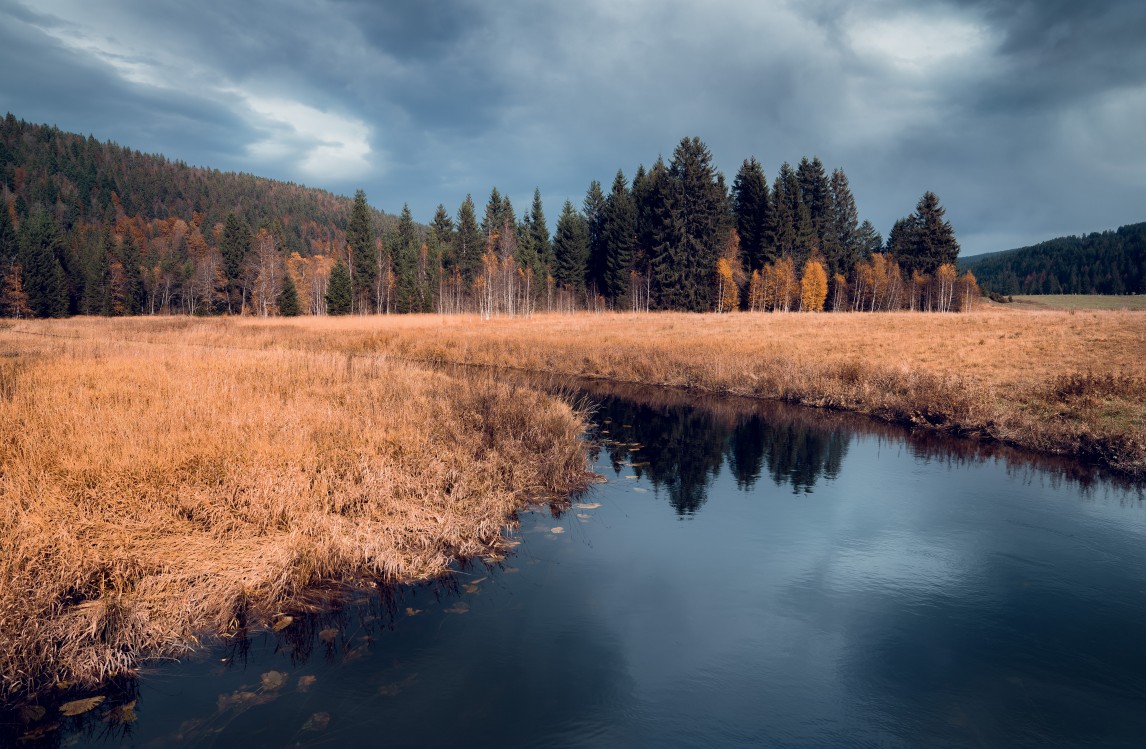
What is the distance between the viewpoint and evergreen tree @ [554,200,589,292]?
7119 centimetres

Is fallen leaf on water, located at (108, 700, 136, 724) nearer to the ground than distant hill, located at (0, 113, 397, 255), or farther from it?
nearer to the ground

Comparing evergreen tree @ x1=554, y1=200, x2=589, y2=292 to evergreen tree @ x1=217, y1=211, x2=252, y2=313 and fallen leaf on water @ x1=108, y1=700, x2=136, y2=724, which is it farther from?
fallen leaf on water @ x1=108, y1=700, x2=136, y2=724

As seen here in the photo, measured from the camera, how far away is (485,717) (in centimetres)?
480

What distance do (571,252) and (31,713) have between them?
69.4 m

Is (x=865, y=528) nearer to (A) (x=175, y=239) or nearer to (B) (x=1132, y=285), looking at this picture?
(A) (x=175, y=239)

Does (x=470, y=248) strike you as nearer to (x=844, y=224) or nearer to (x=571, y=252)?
(x=571, y=252)

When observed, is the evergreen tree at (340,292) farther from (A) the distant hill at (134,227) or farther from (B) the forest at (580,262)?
(A) the distant hill at (134,227)

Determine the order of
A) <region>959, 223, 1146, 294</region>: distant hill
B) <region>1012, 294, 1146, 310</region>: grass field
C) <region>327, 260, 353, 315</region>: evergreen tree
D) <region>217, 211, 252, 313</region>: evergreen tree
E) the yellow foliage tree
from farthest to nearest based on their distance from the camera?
<region>959, 223, 1146, 294</region>: distant hill → <region>217, 211, 252, 313</region>: evergreen tree → <region>327, 260, 353, 315</region>: evergreen tree → <region>1012, 294, 1146, 310</region>: grass field → the yellow foliage tree

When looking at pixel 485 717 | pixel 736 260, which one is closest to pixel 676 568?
pixel 485 717

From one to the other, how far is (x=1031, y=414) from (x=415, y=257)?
2872 inches

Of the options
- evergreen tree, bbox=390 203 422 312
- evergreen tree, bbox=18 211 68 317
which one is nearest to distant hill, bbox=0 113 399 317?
evergreen tree, bbox=18 211 68 317

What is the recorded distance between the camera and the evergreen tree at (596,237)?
7150cm

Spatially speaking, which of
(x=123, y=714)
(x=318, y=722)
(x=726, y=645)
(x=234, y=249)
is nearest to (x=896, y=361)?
(x=726, y=645)

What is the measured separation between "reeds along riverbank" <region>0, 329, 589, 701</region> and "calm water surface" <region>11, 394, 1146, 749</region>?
55cm
